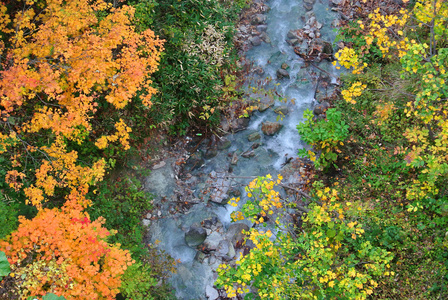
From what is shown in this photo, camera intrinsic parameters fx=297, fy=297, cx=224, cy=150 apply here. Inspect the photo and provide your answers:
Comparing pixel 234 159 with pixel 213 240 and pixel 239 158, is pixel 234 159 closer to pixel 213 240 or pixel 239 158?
pixel 239 158

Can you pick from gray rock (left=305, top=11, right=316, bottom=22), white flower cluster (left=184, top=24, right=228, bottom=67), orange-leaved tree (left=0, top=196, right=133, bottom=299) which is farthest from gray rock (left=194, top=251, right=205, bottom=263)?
gray rock (left=305, top=11, right=316, bottom=22)

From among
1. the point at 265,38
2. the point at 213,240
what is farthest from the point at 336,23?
the point at 213,240

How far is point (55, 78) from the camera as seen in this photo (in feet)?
21.2

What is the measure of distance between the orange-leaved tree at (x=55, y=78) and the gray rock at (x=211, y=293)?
3991 millimetres

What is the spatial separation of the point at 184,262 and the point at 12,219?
13.8ft

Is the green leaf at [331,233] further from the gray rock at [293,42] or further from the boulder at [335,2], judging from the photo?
the boulder at [335,2]

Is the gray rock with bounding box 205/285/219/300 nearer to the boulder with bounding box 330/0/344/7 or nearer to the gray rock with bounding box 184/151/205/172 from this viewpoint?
the gray rock with bounding box 184/151/205/172

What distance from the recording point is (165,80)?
9383 millimetres

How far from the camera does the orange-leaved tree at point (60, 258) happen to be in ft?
16.0

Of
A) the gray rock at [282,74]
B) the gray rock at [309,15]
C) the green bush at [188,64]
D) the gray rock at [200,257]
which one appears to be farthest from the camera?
the gray rock at [309,15]

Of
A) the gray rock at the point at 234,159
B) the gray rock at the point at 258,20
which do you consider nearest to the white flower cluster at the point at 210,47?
the gray rock at the point at 258,20

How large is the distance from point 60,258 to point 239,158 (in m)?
5.98

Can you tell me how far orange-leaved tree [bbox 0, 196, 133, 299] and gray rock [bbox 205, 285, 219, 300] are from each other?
8.40 ft

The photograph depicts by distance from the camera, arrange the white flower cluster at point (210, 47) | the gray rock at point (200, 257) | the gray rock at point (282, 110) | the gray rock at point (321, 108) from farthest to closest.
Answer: the gray rock at point (282, 110) → the gray rock at point (321, 108) → the white flower cluster at point (210, 47) → the gray rock at point (200, 257)
